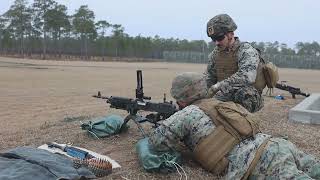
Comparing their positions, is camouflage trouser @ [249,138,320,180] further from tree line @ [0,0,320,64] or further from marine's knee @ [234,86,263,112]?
tree line @ [0,0,320,64]

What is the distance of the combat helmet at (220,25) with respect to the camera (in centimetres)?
581

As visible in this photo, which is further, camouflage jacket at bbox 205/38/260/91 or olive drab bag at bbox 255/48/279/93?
olive drab bag at bbox 255/48/279/93

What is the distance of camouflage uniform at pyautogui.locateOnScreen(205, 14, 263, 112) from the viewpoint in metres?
5.84

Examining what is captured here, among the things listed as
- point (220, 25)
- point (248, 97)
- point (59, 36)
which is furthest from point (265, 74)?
point (59, 36)

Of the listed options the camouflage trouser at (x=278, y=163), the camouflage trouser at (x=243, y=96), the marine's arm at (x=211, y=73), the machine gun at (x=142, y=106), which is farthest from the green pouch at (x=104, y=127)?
the camouflage trouser at (x=278, y=163)

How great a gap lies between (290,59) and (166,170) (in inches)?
3292

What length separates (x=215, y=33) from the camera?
588 centimetres

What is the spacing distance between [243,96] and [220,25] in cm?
94

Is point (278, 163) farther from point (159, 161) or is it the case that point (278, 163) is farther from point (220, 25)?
point (220, 25)

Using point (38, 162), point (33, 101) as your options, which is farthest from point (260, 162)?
point (33, 101)

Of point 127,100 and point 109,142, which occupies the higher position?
point 127,100

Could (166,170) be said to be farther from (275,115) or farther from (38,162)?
(275,115)

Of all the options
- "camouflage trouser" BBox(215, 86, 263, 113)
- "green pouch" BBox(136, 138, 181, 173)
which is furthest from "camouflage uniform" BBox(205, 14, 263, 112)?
"green pouch" BBox(136, 138, 181, 173)

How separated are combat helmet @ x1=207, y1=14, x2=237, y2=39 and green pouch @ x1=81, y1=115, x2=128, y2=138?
1739mm
